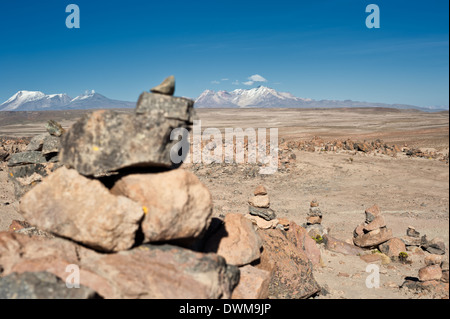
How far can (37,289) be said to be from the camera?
602 centimetres

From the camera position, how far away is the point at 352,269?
44.3 feet

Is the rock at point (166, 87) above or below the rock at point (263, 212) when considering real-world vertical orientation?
above

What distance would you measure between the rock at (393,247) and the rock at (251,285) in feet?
31.1

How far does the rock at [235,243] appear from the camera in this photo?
28.4 feet

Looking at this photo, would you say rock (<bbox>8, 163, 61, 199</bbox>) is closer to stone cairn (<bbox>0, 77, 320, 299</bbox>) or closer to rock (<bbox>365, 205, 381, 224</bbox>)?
stone cairn (<bbox>0, 77, 320, 299</bbox>)

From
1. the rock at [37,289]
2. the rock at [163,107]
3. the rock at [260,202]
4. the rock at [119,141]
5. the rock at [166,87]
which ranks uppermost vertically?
the rock at [166,87]

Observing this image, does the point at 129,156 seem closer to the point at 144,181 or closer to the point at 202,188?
the point at 144,181

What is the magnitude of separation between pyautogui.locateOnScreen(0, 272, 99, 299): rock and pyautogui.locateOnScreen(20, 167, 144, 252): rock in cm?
104

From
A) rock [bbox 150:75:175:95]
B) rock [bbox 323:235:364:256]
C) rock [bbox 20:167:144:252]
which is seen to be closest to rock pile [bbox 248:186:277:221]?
rock [bbox 323:235:364:256]

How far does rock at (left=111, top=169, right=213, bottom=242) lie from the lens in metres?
6.98

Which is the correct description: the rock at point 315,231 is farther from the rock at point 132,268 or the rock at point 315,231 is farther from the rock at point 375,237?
the rock at point 132,268

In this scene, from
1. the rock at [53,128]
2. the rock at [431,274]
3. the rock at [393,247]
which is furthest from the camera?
the rock at [393,247]

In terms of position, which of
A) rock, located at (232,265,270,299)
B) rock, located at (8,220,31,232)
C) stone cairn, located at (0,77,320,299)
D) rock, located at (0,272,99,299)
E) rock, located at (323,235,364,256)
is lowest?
rock, located at (323,235,364,256)

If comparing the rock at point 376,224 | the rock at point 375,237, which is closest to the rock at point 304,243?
the rock at point 375,237
